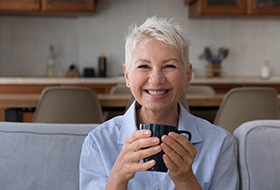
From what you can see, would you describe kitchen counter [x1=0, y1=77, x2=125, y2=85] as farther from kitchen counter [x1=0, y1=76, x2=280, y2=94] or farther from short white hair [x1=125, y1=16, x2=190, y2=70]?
short white hair [x1=125, y1=16, x2=190, y2=70]

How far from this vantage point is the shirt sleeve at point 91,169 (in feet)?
3.71

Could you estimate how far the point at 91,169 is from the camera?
1.14 meters

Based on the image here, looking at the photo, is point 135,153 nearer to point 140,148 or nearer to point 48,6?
point 140,148

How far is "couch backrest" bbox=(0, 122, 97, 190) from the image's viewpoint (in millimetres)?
1299

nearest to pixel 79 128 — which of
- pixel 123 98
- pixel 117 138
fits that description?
pixel 117 138

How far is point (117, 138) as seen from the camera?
3.89 ft

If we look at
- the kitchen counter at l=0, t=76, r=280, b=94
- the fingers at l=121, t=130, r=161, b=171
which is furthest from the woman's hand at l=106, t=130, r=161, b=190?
the kitchen counter at l=0, t=76, r=280, b=94

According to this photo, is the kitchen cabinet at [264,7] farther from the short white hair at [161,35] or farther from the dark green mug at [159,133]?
the dark green mug at [159,133]

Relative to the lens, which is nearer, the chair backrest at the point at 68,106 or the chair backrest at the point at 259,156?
the chair backrest at the point at 259,156

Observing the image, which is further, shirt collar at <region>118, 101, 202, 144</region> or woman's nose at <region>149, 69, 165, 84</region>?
shirt collar at <region>118, 101, 202, 144</region>

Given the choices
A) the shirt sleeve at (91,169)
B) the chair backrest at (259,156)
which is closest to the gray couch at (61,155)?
the chair backrest at (259,156)

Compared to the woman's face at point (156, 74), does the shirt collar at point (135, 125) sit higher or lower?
lower

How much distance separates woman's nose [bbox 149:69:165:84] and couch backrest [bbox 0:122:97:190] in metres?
0.38

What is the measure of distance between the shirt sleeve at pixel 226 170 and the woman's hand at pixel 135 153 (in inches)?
12.1
